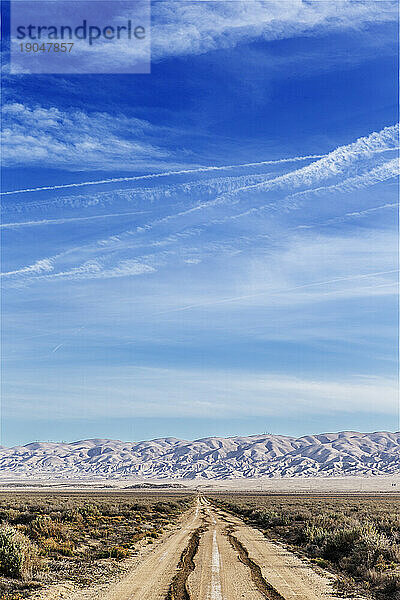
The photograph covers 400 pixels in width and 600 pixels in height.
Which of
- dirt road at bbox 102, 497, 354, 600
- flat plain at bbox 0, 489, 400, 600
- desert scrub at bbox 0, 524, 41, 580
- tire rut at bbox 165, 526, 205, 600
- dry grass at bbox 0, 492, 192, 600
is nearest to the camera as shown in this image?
tire rut at bbox 165, 526, 205, 600

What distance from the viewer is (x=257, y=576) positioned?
1619 centimetres

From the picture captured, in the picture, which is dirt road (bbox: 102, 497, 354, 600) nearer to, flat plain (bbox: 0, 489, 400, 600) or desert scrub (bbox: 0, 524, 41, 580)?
flat plain (bbox: 0, 489, 400, 600)

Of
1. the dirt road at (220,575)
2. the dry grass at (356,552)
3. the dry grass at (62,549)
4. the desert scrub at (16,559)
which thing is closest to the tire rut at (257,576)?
the dirt road at (220,575)

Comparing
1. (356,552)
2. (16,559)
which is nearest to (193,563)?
(16,559)

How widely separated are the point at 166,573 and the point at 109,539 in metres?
10.7

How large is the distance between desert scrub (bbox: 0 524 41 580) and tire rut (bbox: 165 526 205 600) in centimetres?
428

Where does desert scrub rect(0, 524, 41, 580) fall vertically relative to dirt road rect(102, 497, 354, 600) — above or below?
above

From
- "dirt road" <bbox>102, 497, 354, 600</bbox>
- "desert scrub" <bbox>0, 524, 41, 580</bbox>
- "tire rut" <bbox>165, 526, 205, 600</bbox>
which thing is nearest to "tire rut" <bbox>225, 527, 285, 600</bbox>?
"dirt road" <bbox>102, 497, 354, 600</bbox>

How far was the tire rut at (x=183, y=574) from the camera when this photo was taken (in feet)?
43.0

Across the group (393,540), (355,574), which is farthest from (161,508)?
(355,574)

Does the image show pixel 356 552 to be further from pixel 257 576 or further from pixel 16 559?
pixel 16 559

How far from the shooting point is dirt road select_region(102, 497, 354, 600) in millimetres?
13477

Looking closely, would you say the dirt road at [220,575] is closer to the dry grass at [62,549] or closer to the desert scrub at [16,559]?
the dry grass at [62,549]

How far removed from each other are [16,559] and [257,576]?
7155 millimetres
